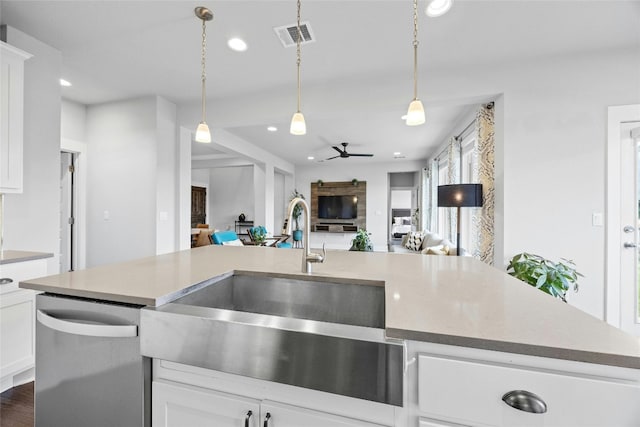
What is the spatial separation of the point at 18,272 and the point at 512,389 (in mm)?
2545

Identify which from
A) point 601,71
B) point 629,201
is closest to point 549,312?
point 629,201

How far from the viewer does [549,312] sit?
0.80 meters

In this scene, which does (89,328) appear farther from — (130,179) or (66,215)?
(66,215)

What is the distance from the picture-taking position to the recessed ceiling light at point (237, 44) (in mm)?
2369

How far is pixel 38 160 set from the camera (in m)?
2.32

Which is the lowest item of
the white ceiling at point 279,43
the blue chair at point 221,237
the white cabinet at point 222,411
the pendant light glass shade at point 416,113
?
the white cabinet at point 222,411

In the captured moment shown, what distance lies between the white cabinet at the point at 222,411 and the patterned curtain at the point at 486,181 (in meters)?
2.81

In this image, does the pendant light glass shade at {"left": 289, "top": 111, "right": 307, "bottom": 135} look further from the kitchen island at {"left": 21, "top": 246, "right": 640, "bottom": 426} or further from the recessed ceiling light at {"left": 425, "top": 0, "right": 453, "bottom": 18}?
the kitchen island at {"left": 21, "top": 246, "right": 640, "bottom": 426}

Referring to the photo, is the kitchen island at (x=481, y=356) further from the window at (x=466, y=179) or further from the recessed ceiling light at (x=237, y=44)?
the window at (x=466, y=179)

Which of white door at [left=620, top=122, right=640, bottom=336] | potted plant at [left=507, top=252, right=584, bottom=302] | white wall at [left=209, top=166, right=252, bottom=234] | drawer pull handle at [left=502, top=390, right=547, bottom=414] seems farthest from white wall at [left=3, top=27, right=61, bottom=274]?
white wall at [left=209, top=166, right=252, bottom=234]

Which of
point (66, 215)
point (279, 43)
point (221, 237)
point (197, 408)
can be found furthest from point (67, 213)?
point (197, 408)

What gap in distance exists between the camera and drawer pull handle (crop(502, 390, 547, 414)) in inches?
23.6

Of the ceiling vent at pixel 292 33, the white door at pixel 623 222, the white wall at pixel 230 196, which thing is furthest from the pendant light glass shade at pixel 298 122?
the white wall at pixel 230 196

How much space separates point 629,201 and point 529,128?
1.02 m
